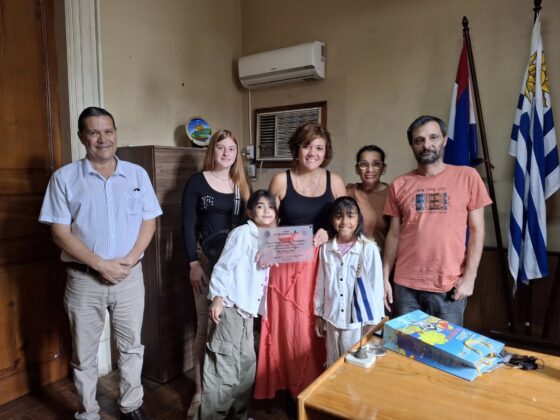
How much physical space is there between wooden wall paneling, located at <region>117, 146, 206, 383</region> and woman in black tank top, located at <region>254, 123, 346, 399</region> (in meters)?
0.75

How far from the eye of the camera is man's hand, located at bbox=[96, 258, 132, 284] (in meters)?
1.86

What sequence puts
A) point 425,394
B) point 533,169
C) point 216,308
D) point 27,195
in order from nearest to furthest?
point 425,394 → point 216,308 → point 27,195 → point 533,169

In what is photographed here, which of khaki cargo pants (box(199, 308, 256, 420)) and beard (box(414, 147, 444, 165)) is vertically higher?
beard (box(414, 147, 444, 165))

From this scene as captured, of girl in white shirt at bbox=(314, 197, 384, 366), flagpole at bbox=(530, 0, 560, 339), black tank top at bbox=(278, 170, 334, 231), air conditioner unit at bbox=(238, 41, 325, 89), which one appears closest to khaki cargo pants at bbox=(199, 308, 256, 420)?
girl in white shirt at bbox=(314, 197, 384, 366)

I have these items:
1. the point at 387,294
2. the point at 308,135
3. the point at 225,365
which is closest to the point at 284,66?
the point at 308,135

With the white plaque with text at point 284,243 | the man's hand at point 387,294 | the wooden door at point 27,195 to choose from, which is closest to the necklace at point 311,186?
the white plaque with text at point 284,243

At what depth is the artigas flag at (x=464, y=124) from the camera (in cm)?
262

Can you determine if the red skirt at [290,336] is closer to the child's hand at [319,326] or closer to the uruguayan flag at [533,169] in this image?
the child's hand at [319,326]

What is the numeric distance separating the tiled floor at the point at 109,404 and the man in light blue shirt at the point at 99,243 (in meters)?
0.19

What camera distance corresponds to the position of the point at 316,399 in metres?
1.14

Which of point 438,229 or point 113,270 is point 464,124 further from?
point 113,270

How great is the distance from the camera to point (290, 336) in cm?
198

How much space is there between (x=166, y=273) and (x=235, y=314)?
2.75 feet

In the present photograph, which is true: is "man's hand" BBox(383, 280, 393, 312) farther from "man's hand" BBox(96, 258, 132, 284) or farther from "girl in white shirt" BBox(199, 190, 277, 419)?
"man's hand" BBox(96, 258, 132, 284)
